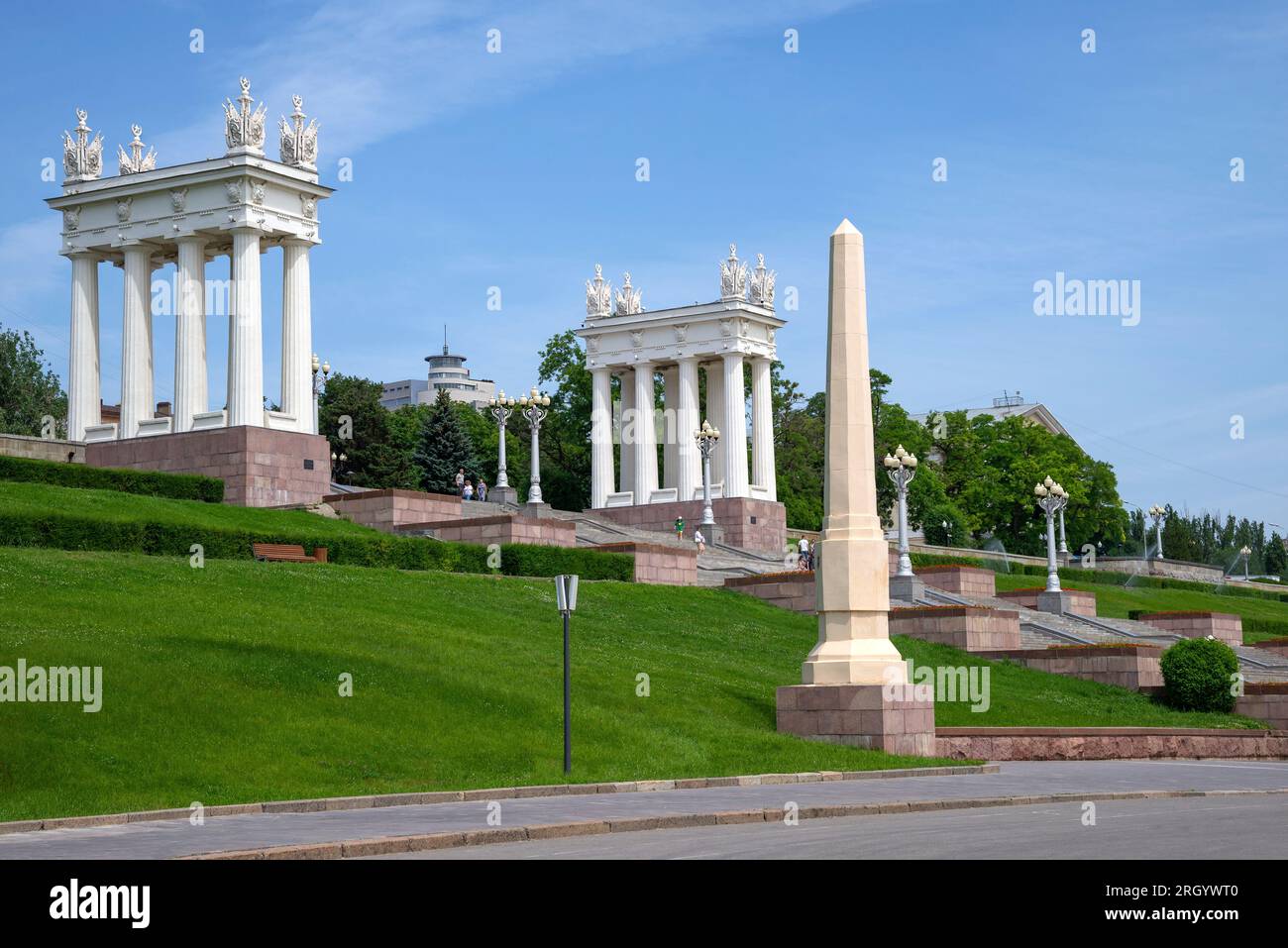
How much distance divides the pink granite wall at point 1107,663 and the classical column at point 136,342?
31.8 m

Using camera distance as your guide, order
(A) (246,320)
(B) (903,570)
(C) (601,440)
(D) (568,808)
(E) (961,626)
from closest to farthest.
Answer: (D) (568,808) < (E) (961,626) < (B) (903,570) < (A) (246,320) < (C) (601,440)

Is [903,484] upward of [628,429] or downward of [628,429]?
downward

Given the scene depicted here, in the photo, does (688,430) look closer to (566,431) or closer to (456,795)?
(566,431)

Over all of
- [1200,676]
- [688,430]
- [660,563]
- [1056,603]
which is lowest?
[1200,676]

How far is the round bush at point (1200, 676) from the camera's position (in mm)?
37219

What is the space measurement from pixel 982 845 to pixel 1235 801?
8414mm

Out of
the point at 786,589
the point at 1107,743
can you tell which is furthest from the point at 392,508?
the point at 1107,743

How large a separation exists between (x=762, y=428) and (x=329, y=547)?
4175 cm

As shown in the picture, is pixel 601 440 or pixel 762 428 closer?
pixel 762 428

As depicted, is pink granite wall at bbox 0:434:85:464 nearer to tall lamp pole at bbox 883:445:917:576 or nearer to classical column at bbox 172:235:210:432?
classical column at bbox 172:235:210:432

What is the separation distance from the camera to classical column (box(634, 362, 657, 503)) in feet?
260

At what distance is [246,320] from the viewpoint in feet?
181

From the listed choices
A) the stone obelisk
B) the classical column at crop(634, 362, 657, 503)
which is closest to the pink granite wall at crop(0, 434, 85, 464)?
the classical column at crop(634, 362, 657, 503)
